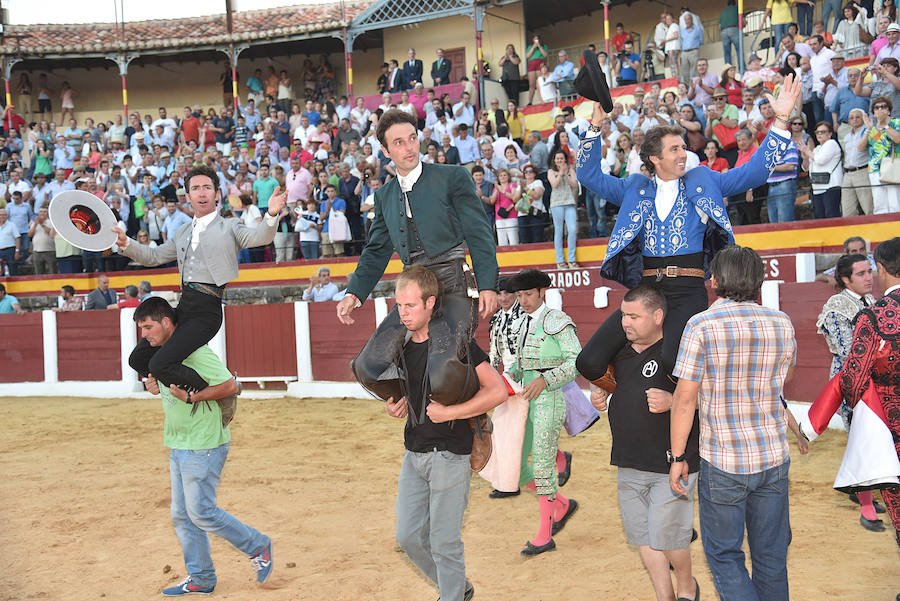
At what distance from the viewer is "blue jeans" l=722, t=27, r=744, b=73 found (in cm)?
1316

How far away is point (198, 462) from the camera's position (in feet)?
12.4

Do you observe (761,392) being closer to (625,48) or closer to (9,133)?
(625,48)

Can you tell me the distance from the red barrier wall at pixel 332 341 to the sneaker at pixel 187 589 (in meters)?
6.65

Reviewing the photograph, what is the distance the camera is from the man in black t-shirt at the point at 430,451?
9.70 feet

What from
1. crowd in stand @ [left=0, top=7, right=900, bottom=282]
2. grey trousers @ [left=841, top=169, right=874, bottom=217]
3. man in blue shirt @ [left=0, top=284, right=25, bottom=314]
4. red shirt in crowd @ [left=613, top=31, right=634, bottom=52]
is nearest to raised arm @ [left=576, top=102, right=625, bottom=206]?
crowd in stand @ [left=0, top=7, right=900, bottom=282]

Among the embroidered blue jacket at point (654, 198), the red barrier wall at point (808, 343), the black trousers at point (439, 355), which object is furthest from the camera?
the red barrier wall at point (808, 343)

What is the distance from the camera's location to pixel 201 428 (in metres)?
3.83

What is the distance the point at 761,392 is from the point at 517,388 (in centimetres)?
210

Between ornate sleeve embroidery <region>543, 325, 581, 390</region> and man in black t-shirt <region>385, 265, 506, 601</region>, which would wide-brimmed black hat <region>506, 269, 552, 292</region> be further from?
man in black t-shirt <region>385, 265, 506, 601</region>

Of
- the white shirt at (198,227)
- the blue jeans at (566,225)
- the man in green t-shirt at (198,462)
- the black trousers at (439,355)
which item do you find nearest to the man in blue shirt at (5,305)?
the blue jeans at (566,225)

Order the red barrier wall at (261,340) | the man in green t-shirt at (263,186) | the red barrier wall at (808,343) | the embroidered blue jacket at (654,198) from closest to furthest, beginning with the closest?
1. the embroidered blue jacket at (654,198)
2. the red barrier wall at (808,343)
3. the red barrier wall at (261,340)
4. the man in green t-shirt at (263,186)

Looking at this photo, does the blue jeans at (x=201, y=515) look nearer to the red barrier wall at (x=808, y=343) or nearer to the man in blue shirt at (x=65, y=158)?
the red barrier wall at (x=808, y=343)

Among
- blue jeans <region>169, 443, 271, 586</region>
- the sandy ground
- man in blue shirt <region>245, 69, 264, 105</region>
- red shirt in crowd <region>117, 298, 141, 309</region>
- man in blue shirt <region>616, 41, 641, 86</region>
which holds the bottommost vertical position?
A: the sandy ground

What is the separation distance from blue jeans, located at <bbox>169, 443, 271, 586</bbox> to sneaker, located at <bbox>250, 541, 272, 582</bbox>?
29mm
